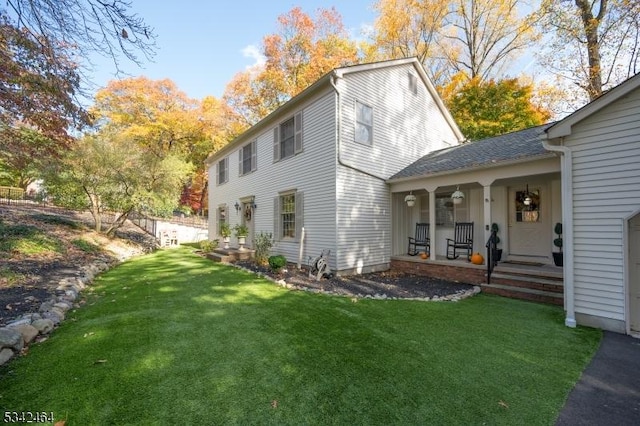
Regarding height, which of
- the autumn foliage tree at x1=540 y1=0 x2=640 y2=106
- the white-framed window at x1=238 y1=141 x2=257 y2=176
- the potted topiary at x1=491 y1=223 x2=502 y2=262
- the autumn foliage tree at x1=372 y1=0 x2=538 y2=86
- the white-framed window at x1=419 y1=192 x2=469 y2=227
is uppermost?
the autumn foliage tree at x1=372 y1=0 x2=538 y2=86

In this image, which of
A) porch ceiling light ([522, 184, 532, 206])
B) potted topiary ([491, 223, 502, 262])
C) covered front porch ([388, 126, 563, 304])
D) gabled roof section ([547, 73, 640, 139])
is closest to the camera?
gabled roof section ([547, 73, 640, 139])

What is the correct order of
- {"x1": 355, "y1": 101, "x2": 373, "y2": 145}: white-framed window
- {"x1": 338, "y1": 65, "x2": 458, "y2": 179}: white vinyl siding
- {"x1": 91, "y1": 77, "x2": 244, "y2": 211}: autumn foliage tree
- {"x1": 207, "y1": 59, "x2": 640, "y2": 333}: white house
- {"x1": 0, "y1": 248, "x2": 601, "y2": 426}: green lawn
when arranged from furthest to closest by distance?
{"x1": 91, "y1": 77, "x2": 244, "y2": 211}: autumn foliage tree < {"x1": 355, "y1": 101, "x2": 373, "y2": 145}: white-framed window < {"x1": 338, "y1": 65, "x2": 458, "y2": 179}: white vinyl siding < {"x1": 207, "y1": 59, "x2": 640, "y2": 333}: white house < {"x1": 0, "y1": 248, "x2": 601, "y2": 426}: green lawn

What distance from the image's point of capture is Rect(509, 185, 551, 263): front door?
7645 millimetres

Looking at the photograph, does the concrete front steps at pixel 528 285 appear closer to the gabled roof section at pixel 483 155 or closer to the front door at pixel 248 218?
the gabled roof section at pixel 483 155

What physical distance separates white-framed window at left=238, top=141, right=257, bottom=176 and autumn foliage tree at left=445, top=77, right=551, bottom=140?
10.3 meters

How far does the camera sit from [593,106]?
454 cm

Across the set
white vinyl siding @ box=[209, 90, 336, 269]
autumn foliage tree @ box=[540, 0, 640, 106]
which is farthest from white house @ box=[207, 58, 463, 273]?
autumn foliage tree @ box=[540, 0, 640, 106]

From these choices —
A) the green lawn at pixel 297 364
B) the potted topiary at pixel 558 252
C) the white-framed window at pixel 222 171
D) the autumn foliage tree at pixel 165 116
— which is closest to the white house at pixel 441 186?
the potted topiary at pixel 558 252

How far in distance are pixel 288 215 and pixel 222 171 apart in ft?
22.9

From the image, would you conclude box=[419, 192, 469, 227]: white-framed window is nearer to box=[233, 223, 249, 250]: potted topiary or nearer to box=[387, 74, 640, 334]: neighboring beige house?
box=[387, 74, 640, 334]: neighboring beige house

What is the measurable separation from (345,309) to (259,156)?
812 centimetres

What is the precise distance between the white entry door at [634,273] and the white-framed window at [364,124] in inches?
233

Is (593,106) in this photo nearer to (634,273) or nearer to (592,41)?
(634,273)

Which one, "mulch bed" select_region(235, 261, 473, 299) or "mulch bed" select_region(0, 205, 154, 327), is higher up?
"mulch bed" select_region(0, 205, 154, 327)
